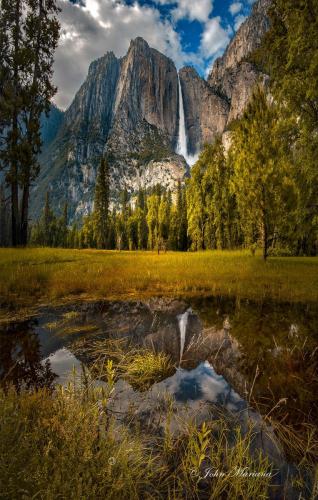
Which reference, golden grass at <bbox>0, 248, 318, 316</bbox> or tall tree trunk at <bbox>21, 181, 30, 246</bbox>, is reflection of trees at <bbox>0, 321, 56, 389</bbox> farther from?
tall tree trunk at <bbox>21, 181, 30, 246</bbox>

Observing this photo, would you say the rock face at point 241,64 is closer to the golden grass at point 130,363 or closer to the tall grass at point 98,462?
the golden grass at point 130,363

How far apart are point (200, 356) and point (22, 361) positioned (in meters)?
2.57

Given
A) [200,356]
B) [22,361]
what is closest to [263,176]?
[200,356]

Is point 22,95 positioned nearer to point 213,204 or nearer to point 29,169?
point 29,169

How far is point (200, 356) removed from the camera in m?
4.04

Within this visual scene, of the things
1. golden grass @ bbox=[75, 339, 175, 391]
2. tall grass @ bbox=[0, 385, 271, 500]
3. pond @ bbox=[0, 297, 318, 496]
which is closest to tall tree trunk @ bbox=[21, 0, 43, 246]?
pond @ bbox=[0, 297, 318, 496]

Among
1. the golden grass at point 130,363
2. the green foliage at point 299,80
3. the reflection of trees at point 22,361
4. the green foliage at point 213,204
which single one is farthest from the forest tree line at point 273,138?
the green foliage at point 213,204

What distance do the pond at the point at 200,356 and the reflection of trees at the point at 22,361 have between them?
0.01 meters

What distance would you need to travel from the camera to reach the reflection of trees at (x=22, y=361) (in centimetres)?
304

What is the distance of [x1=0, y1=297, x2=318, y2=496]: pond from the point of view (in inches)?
102

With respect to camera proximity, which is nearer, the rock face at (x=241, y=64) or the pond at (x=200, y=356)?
the pond at (x=200, y=356)

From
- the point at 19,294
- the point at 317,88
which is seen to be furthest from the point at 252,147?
the point at 19,294

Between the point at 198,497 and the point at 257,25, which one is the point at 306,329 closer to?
the point at 198,497

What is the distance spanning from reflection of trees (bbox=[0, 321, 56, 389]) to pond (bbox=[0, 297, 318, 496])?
0.01 metres
